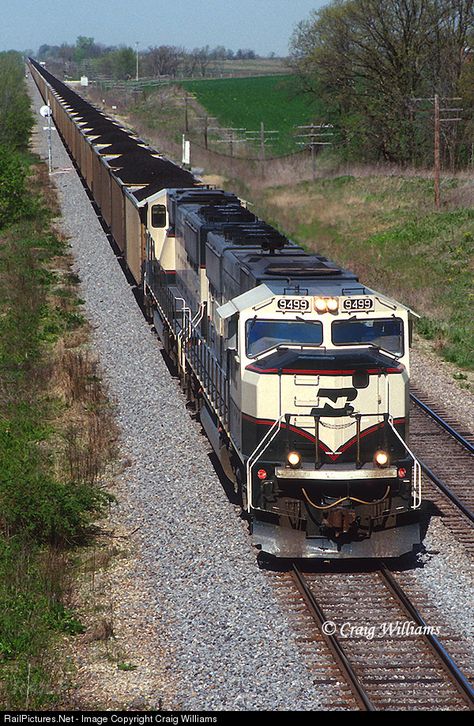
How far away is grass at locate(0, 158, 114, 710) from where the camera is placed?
11039mm

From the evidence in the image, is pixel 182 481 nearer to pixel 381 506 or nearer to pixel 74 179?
pixel 381 506

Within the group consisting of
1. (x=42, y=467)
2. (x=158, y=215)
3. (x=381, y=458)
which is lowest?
(x=42, y=467)

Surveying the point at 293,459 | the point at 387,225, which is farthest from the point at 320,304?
the point at 387,225

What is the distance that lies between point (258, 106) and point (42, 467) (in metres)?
106

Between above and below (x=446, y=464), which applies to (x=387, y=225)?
above

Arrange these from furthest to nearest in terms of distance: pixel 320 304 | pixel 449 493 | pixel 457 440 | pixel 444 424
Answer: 1. pixel 444 424
2. pixel 457 440
3. pixel 449 493
4. pixel 320 304

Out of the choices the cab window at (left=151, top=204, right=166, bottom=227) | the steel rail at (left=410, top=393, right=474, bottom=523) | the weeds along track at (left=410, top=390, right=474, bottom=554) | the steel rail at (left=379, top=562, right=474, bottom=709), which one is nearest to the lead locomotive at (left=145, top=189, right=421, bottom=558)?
the steel rail at (left=379, top=562, right=474, bottom=709)

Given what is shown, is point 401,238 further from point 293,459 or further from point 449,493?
point 293,459

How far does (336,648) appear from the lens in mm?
10984

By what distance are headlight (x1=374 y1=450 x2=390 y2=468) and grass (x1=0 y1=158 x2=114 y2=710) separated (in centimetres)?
403

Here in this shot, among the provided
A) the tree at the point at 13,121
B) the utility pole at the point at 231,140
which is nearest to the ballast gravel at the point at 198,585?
the tree at the point at 13,121

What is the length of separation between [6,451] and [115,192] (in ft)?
57.9
